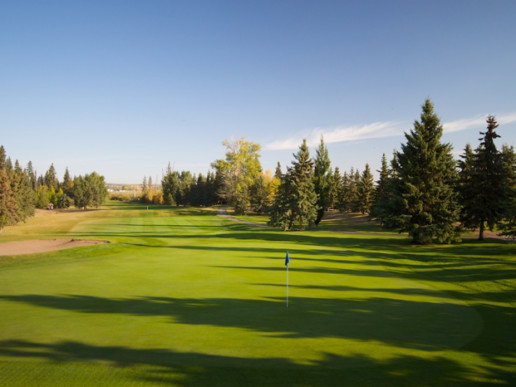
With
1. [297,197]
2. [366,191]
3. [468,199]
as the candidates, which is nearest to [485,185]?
[468,199]

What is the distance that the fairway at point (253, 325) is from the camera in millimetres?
5820

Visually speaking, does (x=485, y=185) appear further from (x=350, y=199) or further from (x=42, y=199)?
(x=42, y=199)

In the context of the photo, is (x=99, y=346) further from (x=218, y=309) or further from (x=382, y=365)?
(x=382, y=365)

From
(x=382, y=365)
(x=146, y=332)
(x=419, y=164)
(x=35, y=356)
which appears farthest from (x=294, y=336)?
(x=419, y=164)

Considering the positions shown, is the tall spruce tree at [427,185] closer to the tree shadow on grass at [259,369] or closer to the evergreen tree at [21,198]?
the tree shadow on grass at [259,369]

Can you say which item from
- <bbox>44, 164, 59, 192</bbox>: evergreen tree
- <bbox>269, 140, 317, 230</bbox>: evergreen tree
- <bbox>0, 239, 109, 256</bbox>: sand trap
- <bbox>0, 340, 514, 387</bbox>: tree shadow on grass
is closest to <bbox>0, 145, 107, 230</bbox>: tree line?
<bbox>44, 164, 59, 192</bbox>: evergreen tree

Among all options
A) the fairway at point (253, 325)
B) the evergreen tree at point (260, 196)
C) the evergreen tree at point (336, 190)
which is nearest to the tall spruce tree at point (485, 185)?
the fairway at point (253, 325)

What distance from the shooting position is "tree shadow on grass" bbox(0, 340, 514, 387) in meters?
5.50

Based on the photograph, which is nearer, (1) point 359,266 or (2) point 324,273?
(2) point 324,273

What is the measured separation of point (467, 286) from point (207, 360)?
12.6 meters

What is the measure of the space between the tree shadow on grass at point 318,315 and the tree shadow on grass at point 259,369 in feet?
3.38

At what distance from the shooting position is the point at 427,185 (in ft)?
86.6

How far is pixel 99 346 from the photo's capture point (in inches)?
271

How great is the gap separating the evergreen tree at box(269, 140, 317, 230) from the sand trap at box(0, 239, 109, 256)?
24022 mm
